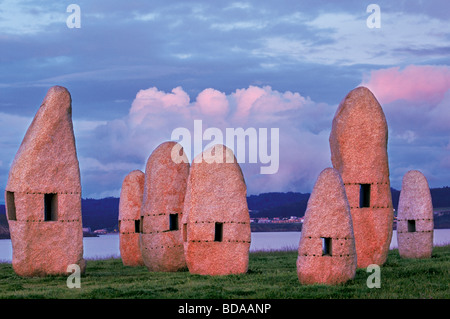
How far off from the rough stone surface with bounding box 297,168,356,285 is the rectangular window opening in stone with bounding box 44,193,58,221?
8.34 m

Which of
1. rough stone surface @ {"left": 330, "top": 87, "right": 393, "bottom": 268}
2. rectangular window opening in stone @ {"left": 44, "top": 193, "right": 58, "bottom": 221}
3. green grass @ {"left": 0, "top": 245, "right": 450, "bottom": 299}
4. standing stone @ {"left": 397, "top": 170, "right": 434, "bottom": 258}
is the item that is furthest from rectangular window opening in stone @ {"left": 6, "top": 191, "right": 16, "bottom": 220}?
standing stone @ {"left": 397, "top": 170, "right": 434, "bottom": 258}

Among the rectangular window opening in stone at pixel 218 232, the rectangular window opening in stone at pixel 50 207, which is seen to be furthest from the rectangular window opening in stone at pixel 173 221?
the rectangular window opening in stone at pixel 50 207

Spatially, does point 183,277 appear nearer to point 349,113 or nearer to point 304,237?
point 304,237

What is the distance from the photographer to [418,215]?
2923cm

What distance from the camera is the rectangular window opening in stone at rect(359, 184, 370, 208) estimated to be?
24.8 metres

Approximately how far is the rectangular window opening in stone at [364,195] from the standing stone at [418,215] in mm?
4998

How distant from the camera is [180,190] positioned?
24.9m

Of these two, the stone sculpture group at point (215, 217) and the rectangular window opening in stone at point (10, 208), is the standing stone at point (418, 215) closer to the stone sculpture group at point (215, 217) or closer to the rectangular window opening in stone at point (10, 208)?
the stone sculpture group at point (215, 217)

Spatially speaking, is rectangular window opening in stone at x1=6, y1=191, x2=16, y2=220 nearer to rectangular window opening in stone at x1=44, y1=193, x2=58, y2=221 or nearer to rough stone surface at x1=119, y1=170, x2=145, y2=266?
rectangular window opening in stone at x1=44, y1=193, x2=58, y2=221

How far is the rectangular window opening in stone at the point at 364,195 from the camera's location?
24.8 m

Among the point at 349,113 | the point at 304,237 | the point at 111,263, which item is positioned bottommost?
the point at 111,263

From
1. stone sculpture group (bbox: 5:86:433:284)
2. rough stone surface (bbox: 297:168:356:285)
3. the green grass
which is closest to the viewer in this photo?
the green grass
